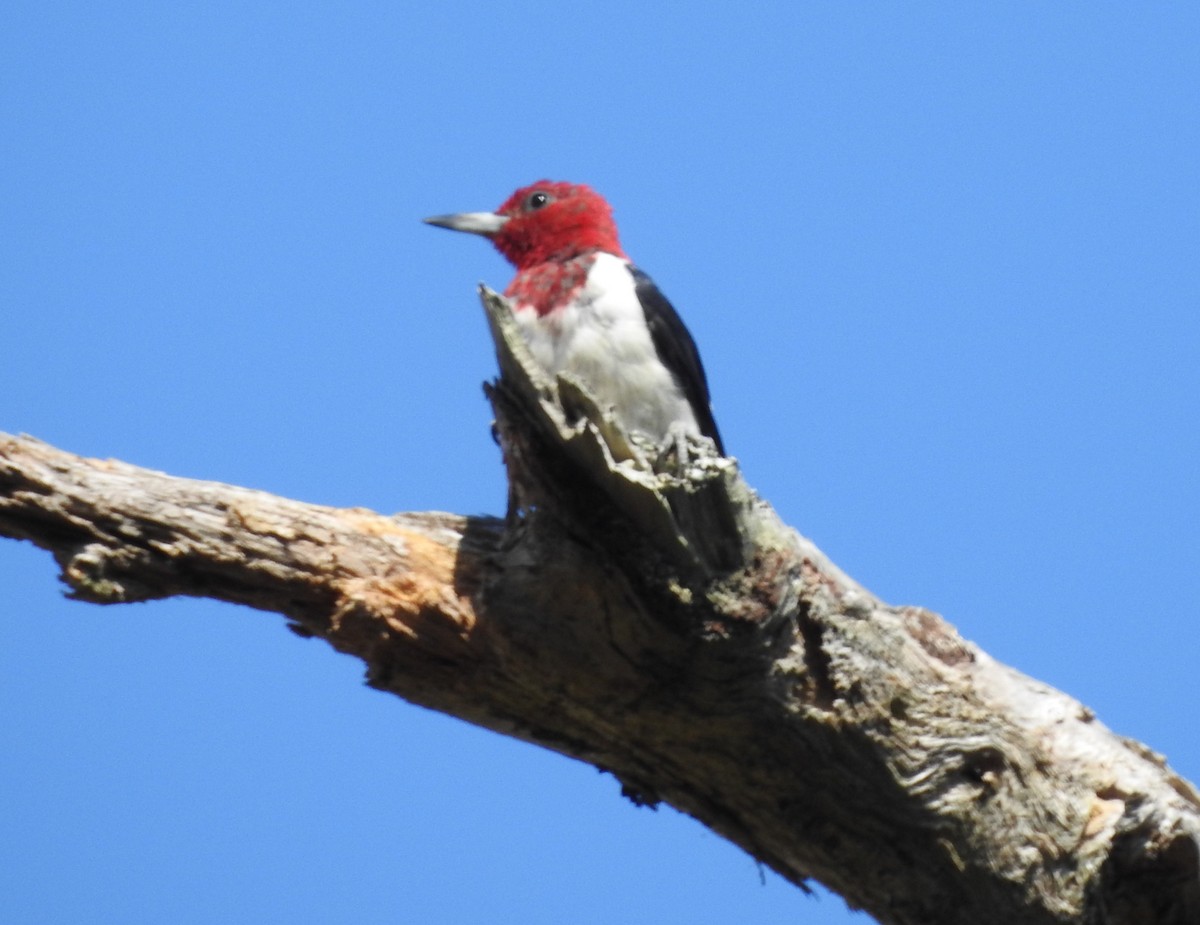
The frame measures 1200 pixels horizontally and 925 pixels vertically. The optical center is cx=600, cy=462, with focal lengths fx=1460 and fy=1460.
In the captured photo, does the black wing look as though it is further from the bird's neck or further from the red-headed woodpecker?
the bird's neck

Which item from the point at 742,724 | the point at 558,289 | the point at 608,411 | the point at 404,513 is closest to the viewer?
the point at 608,411

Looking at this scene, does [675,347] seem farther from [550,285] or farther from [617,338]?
[550,285]

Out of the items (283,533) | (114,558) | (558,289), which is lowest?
(114,558)

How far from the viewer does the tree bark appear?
13.7 feet

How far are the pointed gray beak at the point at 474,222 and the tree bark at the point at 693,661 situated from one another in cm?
243

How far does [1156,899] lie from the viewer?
4.41 metres

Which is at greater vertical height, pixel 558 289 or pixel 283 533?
pixel 558 289

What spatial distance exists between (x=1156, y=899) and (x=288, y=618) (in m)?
2.79

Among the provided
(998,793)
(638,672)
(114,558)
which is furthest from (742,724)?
(114,558)

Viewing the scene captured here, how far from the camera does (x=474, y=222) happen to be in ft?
22.4

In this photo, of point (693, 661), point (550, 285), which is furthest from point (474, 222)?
point (693, 661)

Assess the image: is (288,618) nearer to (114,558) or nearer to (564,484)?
(114,558)

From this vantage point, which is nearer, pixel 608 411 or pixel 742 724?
pixel 608 411

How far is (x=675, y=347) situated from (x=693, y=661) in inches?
69.2
